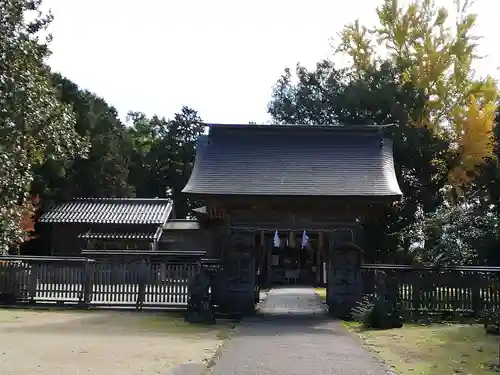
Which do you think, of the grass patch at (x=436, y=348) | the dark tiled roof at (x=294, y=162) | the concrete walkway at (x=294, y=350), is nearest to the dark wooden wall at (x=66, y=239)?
the dark tiled roof at (x=294, y=162)

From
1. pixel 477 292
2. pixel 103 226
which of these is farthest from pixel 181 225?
pixel 477 292

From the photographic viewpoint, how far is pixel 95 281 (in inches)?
636

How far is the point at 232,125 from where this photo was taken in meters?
18.2

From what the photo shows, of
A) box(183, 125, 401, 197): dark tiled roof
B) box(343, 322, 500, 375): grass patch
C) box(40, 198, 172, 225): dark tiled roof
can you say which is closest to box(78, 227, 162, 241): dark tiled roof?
box(40, 198, 172, 225): dark tiled roof

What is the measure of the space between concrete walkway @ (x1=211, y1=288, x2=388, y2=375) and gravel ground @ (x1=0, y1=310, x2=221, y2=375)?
0.58 m

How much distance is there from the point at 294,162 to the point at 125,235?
18021mm

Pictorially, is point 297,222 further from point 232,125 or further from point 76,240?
point 76,240

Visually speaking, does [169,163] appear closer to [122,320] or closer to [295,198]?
[295,198]

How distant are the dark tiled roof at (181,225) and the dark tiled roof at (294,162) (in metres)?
15.9

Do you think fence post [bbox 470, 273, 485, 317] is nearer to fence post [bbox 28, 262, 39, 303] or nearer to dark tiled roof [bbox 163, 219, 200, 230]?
fence post [bbox 28, 262, 39, 303]

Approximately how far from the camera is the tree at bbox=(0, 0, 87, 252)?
9719mm

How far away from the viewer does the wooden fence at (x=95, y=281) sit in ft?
51.9

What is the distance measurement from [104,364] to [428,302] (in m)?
9.74

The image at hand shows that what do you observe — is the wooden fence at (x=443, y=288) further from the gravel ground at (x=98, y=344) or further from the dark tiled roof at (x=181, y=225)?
the dark tiled roof at (x=181, y=225)
